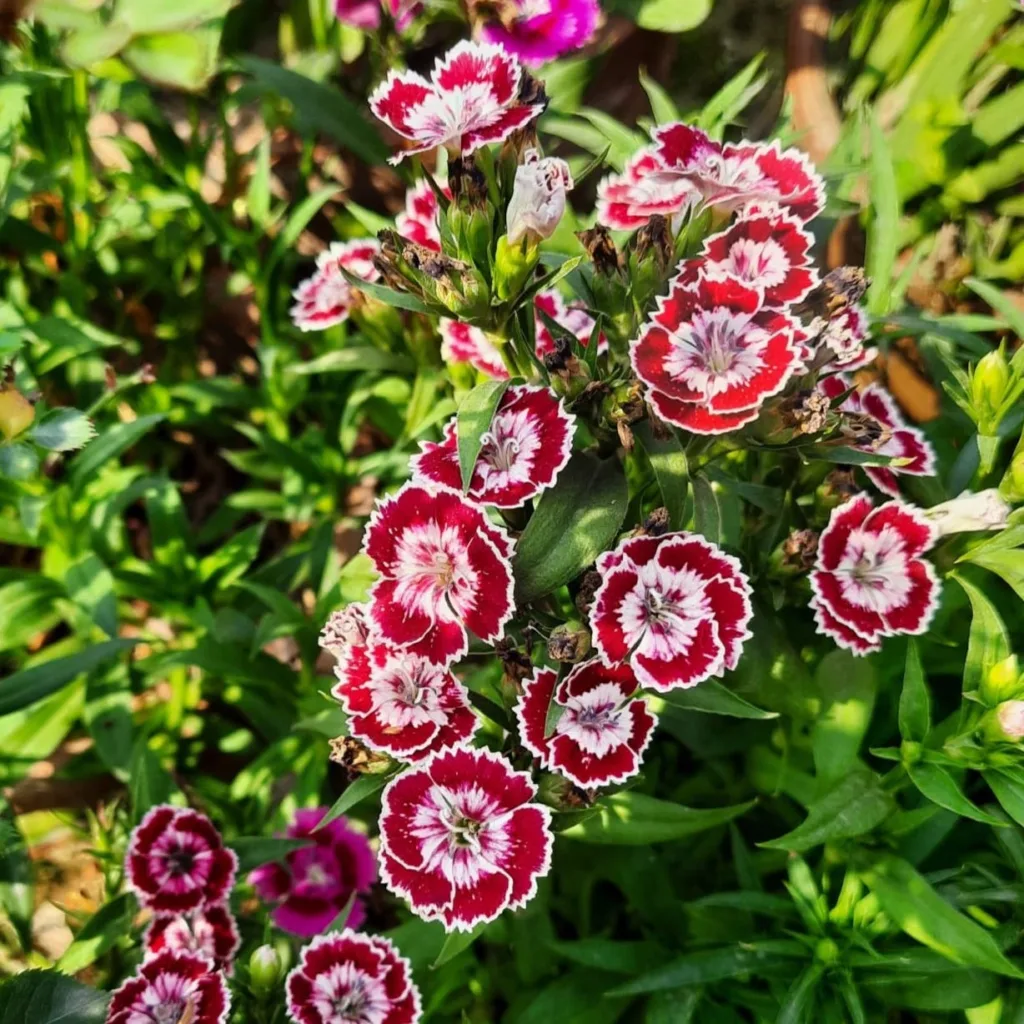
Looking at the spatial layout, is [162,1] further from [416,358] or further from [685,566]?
[685,566]

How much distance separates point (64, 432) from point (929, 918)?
1.20m

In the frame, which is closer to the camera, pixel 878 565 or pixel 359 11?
pixel 878 565

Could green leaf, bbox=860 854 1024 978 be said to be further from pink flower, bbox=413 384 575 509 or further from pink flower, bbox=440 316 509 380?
pink flower, bbox=440 316 509 380

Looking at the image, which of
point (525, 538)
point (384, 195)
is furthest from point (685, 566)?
point (384, 195)

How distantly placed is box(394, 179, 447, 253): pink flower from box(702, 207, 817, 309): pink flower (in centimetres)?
45

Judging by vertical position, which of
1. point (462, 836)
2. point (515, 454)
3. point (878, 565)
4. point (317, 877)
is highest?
point (515, 454)

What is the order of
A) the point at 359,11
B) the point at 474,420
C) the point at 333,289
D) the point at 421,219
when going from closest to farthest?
the point at 474,420 < the point at 421,219 < the point at 333,289 < the point at 359,11

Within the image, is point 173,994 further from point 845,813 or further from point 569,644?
point 845,813

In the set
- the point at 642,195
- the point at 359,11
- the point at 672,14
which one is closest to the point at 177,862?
the point at 642,195

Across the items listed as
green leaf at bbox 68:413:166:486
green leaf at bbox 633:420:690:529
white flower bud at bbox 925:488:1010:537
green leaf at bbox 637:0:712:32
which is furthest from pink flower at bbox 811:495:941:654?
green leaf at bbox 637:0:712:32

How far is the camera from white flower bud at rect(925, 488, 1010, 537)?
111 cm

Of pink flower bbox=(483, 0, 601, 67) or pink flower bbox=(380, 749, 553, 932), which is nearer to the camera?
pink flower bbox=(380, 749, 553, 932)

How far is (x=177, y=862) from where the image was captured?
1317 mm

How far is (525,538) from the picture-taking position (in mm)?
1005
